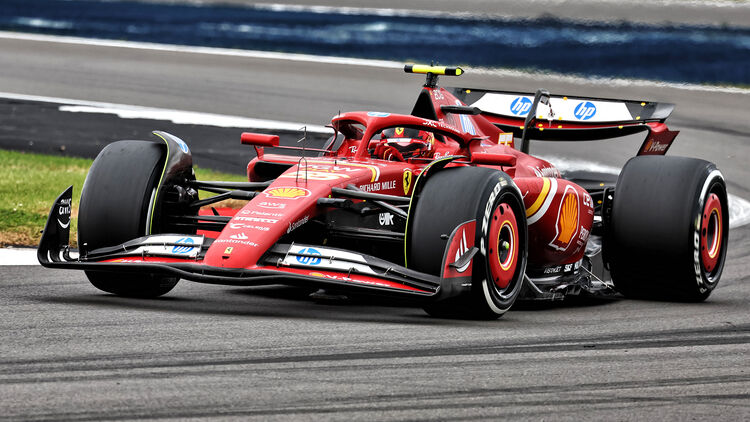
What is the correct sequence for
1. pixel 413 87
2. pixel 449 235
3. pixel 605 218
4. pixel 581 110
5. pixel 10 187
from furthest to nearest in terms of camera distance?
pixel 413 87 → pixel 10 187 → pixel 581 110 → pixel 605 218 → pixel 449 235

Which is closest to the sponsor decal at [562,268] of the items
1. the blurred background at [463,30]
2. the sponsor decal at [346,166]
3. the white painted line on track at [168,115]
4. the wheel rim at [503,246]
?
the wheel rim at [503,246]

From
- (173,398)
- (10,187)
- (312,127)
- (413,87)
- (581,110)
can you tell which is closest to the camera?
(173,398)

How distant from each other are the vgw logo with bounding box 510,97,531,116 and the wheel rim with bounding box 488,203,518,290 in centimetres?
315

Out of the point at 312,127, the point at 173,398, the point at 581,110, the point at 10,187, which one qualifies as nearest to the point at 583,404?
the point at 173,398

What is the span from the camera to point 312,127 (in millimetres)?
16766

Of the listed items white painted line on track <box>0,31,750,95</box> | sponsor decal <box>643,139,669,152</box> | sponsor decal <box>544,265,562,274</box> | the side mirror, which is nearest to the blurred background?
white painted line on track <box>0,31,750,95</box>

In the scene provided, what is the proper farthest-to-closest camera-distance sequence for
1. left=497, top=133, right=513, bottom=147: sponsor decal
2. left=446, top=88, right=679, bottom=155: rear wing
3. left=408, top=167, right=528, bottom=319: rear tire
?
left=446, top=88, right=679, bottom=155: rear wing
left=497, top=133, right=513, bottom=147: sponsor decal
left=408, top=167, right=528, bottom=319: rear tire

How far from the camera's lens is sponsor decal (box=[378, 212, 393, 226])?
26.0ft

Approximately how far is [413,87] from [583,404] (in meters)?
14.6

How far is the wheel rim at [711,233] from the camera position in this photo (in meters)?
8.78

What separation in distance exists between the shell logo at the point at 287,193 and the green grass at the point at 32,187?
3719 mm

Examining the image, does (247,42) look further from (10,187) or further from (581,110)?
(581,110)

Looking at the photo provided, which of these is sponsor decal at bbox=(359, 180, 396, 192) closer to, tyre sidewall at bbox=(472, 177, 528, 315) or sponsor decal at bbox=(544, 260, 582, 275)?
tyre sidewall at bbox=(472, 177, 528, 315)

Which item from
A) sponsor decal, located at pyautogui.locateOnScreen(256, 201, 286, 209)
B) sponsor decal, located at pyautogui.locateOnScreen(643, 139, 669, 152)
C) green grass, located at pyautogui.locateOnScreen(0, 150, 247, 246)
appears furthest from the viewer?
green grass, located at pyautogui.locateOnScreen(0, 150, 247, 246)
